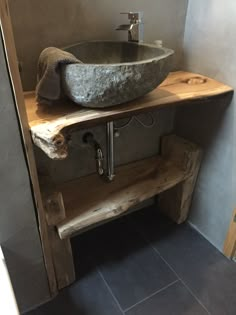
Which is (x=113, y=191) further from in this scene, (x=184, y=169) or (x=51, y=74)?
(x=51, y=74)

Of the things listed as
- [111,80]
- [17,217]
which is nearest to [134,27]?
[111,80]

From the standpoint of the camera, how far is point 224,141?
4.03 ft

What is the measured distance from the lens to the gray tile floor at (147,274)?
1.18 meters

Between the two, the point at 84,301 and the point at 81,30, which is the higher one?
the point at 81,30

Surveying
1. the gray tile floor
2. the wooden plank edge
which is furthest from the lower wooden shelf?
the wooden plank edge

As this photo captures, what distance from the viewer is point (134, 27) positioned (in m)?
1.03

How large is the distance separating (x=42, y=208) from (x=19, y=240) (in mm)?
152

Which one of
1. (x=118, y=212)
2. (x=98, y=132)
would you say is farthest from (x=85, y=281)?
(x=98, y=132)

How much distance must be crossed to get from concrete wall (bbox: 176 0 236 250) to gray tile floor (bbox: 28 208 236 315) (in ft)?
0.56

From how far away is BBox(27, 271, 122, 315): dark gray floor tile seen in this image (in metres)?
1.16

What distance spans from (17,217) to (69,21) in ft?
2.52

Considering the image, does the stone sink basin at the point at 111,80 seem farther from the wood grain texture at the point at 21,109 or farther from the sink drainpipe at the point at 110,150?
the sink drainpipe at the point at 110,150

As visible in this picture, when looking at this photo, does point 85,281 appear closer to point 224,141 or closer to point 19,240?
point 19,240

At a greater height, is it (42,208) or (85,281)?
(42,208)
